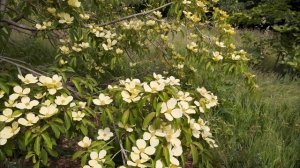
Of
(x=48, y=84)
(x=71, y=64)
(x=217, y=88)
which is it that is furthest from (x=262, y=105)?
(x=48, y=84)

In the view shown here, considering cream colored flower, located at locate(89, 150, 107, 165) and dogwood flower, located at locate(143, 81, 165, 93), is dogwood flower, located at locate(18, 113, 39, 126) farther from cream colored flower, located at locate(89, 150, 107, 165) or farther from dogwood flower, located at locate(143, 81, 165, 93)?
dogwood flower, located at locate(143, 81, 165, 93)

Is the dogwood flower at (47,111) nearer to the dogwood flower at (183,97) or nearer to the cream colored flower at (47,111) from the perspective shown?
the cream colored flower at (47,111)

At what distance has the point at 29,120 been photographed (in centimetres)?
146

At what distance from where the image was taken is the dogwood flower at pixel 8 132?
144cm

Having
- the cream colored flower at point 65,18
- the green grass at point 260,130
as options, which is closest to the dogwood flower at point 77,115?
the cream colored flower at point 65,18

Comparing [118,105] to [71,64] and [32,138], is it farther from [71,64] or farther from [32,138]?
[71,64]

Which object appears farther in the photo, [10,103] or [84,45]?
[84,45]

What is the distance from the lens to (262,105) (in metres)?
3.73

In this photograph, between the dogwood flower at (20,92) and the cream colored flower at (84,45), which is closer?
the dogwood flower at (20,92)

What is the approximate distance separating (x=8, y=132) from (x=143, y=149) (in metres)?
0.53

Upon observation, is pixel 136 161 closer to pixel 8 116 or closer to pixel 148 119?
pixel 148 119

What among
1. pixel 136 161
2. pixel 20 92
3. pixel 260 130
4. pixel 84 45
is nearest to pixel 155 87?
pixel 136 161

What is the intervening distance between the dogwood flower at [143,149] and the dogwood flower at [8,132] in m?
0.46

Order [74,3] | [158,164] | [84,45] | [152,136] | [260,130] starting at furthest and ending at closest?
1. [260,130]
2. [84,45]
3. [74,3]
4. [152,136]
5. [158,164]
